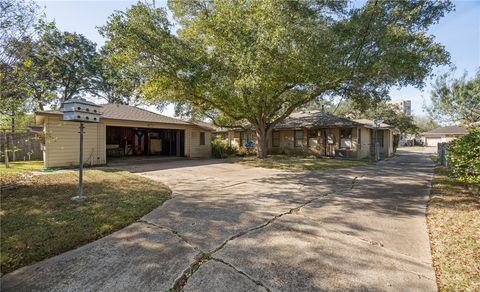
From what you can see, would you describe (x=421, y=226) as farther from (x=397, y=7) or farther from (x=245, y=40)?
(x=397, y=7)

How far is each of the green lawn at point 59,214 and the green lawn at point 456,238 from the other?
4.70 meters

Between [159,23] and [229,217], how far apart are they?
9.48m

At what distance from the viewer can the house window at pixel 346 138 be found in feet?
57.9

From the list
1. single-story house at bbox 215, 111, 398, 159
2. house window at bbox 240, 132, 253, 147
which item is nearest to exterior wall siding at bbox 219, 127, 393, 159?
single-story house at bbox 215, 111, 398, 159

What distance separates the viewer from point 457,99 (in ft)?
75.5

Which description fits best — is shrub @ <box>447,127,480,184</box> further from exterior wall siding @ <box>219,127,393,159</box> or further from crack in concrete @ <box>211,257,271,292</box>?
exterior wall siding @ <box>219,127,393,159</box>

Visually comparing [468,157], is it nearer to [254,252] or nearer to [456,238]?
[456,238]

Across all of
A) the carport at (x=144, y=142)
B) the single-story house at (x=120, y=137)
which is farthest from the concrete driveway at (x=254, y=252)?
the carport at (x=144, y=142)

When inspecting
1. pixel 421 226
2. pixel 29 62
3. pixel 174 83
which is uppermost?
pixel 174 83

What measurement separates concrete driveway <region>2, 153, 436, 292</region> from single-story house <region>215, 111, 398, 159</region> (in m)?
12.3

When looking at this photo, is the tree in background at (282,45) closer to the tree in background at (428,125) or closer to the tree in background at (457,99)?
the tree in background at (457,99)

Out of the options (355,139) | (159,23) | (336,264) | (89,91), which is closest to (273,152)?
(355,139)

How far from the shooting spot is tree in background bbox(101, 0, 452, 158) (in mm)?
9266

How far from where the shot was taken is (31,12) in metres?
6.84
